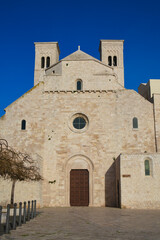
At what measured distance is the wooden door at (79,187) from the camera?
20469 millimetres

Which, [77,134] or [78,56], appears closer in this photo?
[77,134]

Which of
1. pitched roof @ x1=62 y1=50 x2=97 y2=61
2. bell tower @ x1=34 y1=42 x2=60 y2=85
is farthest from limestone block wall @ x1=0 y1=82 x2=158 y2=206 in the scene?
bell tower @ x1=34 y1=42 x2=60 y2=85

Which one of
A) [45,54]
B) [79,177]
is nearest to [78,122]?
[79,177]

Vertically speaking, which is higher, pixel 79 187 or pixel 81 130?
pixel 81 130

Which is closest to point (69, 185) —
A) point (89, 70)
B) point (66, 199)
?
point (66, 199)

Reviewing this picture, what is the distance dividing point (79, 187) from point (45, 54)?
940 inches

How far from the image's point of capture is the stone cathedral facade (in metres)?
20.4

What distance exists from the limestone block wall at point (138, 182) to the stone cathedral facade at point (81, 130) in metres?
0.36

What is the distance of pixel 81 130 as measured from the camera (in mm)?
21688

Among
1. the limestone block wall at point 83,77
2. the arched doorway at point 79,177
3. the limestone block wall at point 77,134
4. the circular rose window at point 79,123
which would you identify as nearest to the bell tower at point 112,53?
the limestone block wall at point 83,77

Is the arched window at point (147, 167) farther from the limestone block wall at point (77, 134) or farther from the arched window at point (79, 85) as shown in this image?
the arched window at point (79, 85)

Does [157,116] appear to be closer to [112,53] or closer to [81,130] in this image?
[81,130]

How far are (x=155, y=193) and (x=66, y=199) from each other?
6.81m

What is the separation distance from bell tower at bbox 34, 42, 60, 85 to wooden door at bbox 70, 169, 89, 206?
20737 millimetres
